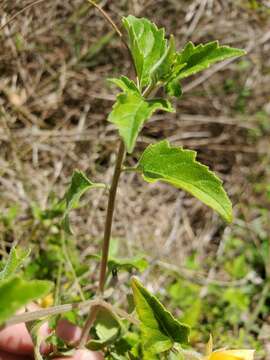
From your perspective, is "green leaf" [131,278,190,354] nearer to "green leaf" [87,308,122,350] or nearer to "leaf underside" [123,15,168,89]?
"green leaf" [87,308,122,350]

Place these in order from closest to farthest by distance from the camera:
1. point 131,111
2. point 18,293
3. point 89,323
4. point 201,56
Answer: point 18,293, point 131,111, point 201,56, point 89,323

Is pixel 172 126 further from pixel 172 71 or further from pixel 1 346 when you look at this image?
pixel 172 71

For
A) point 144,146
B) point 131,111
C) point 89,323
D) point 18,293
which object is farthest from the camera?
point 144,146

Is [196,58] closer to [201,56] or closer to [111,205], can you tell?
[201,56]

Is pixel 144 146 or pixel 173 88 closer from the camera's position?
pixel 173 88

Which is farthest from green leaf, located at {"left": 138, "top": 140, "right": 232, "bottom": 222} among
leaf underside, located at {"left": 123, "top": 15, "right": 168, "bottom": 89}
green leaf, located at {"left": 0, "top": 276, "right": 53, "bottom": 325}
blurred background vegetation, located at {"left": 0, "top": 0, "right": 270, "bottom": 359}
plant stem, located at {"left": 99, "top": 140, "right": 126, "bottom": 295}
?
blurred background vegetation, located at {"left": 0, "top": 0, "right": 270, "bottom": 359}

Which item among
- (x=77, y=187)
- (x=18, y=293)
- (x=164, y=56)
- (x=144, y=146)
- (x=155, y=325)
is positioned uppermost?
(x=164, y=56)

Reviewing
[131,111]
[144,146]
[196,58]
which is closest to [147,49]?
[196,58]

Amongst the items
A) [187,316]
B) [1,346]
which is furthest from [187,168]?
[187,316]
